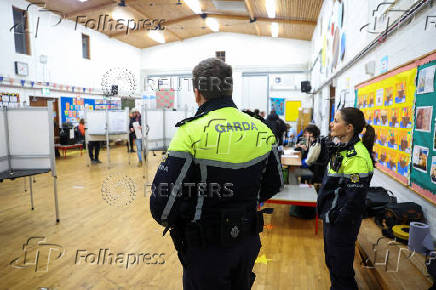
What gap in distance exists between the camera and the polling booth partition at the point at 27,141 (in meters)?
3.41

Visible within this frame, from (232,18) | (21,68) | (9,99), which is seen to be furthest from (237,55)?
(9,99)

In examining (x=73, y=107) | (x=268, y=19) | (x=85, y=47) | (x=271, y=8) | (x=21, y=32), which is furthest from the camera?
(x=85, y=47)

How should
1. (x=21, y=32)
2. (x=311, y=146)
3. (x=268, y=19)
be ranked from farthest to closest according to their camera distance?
(x=268, y=19) → (x=21, y=32) → (x=311, y=146)

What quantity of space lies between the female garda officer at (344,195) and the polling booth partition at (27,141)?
10.4ft

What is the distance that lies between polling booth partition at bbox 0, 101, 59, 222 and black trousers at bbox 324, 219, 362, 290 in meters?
3.21

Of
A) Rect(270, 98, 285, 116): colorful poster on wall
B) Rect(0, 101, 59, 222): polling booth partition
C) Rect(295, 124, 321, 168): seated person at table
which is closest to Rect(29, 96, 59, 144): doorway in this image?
Rect(0, 101, 59, 222): polling booth partition

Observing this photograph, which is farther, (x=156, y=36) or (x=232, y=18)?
(x=156, y=36)

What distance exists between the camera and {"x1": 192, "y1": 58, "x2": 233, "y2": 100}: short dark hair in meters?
1.12

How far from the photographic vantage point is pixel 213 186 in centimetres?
109

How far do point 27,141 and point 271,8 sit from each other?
801cm

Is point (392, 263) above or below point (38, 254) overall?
above

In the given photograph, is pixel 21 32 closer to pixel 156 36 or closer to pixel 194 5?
pixel 194 5

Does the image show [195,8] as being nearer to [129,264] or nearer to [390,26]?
[390,26]

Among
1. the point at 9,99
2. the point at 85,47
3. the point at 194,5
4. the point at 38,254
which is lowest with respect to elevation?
the point at 38,254
